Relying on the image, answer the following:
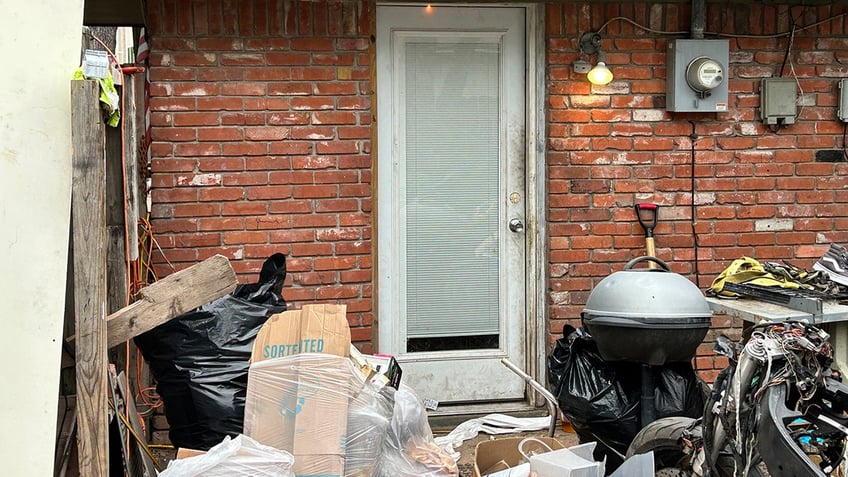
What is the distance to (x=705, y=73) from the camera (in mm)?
4805

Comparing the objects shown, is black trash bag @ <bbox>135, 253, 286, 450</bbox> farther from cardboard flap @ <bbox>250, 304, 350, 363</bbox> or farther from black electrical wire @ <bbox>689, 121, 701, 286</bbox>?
black electrical wire @ <bbox>689, 121, 701, 286</bbox>

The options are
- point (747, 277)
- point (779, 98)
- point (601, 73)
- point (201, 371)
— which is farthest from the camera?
point (779, 98)

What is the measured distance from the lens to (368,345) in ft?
15.8

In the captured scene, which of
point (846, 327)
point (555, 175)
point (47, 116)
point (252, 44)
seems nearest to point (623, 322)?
point (846, 327)

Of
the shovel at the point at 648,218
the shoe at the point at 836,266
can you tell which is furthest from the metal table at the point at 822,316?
the shovel at the point at 648,218

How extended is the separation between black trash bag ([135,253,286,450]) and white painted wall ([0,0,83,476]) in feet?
2.88

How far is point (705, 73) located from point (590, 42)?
0.67 m

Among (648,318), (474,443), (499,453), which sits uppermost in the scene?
(648,318)

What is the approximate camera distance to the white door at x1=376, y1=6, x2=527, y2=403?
4.93 m

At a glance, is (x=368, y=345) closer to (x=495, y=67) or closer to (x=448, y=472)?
(x=448, y=472)

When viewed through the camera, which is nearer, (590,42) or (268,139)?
(268,139)

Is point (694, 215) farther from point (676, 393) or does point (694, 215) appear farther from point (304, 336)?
point (304, 336)

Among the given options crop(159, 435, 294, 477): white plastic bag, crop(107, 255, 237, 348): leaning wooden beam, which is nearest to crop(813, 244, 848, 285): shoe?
crop(159, 435, 294, 477): white plastic bag

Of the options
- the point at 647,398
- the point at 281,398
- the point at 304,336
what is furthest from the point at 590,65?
the point at 281,398
